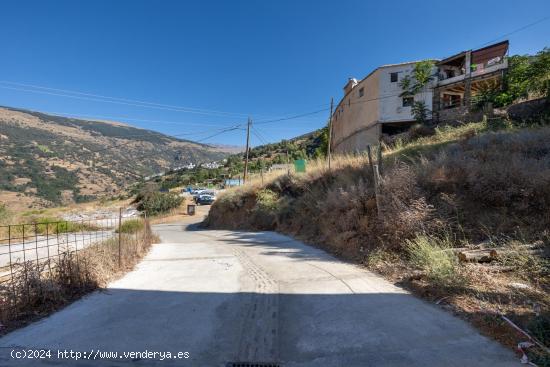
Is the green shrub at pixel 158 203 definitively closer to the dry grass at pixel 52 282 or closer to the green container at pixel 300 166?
the green container at pixel 300 166

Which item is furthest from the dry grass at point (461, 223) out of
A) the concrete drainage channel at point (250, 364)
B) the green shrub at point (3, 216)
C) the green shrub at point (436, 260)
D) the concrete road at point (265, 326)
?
the green shrub at point (3, 216)

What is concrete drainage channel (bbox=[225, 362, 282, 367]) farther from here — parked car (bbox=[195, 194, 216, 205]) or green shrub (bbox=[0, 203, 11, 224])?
parked car (bbox=[195, 194, 216, 205])

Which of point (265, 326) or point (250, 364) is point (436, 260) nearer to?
point (265, 326)

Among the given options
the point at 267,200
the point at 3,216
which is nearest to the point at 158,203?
the point at 3,216

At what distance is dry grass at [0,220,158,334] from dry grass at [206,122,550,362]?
18.6 ft

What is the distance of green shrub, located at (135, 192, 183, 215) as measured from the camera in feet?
145

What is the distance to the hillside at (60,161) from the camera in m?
60.7

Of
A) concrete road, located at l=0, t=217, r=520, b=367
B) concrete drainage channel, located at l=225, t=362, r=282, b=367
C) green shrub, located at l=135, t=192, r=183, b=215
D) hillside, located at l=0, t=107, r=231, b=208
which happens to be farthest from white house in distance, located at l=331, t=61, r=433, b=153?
hillside, located at l=0, t=107, r=231, b=208

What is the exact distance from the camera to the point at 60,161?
7094 centimetres

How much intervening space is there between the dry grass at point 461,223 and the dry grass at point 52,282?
224 inches

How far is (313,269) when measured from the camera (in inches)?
272

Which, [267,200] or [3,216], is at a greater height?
[267,200]

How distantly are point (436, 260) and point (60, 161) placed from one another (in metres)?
84.3

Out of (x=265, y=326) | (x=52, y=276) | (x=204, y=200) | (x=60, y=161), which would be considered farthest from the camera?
(x=60, y=161)
